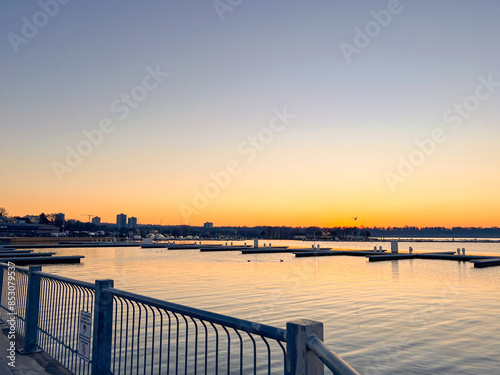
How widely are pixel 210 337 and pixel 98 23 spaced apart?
62.4 feet

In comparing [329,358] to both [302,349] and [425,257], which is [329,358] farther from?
[425,257]

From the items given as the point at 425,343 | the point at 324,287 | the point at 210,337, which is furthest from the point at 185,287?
the point at 425,343

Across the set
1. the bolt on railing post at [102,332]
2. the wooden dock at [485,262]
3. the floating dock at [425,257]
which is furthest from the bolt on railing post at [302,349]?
the floating dock at [425,257]

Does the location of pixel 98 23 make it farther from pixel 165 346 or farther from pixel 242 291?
pixel 165 346

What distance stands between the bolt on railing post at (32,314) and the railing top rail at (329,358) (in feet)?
22.1

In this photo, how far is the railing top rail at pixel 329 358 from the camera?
7.30 feet

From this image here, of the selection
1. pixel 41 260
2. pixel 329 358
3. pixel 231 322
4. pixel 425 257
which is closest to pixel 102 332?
pixel 231 322

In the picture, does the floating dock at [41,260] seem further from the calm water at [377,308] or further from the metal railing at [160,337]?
the metal railing at [160,337]

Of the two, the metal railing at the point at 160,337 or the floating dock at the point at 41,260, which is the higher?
the metal railing at the point at 160,337

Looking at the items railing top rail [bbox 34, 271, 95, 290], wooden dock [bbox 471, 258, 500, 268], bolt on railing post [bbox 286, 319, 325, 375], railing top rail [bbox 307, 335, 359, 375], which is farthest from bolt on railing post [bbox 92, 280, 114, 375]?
wooden dock [bbox 471, 258, 500, 268]

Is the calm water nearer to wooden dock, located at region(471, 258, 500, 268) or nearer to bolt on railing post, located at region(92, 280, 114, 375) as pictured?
bolt on railing post, located at region(92, 280, 114, 375)

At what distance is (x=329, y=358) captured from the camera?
7.80ft

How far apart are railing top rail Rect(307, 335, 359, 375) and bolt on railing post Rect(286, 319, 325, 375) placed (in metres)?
0.05

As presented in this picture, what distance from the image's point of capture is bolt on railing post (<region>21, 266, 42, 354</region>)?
7248 millimetres
